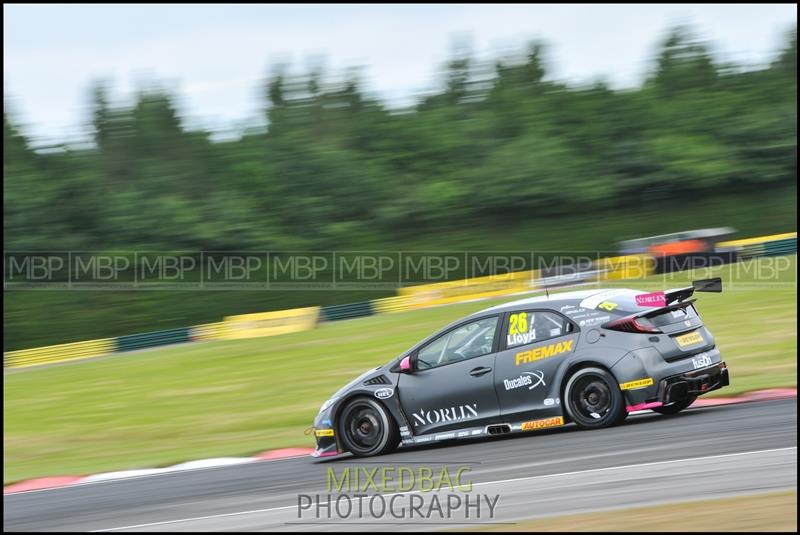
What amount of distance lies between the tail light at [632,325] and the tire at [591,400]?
40cm

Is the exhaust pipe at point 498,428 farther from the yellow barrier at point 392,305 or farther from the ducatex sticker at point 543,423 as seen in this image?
the yellow barrier at point 392,305

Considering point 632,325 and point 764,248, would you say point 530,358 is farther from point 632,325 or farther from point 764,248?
point 764,248

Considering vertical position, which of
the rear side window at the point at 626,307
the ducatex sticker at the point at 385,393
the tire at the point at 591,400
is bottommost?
the tire at the point at 591,400

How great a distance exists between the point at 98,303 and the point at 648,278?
20.9 metres

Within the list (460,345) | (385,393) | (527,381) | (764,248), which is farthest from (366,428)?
(764,248)

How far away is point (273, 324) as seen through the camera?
23.9 meters

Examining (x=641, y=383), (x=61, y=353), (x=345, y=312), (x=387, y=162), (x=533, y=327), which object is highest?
(x=387, y=162)

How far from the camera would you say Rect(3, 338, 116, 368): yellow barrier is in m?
26.0

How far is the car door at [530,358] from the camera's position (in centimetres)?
823

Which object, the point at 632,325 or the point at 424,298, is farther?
the point at 424,298

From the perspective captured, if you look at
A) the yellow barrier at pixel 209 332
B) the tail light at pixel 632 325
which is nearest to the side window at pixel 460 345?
the tail light at pixel 632 325

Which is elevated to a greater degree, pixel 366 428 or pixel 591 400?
pixel 591 400

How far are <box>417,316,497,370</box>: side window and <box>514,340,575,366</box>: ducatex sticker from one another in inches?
11.7

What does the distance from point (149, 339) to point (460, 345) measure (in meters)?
18.9
